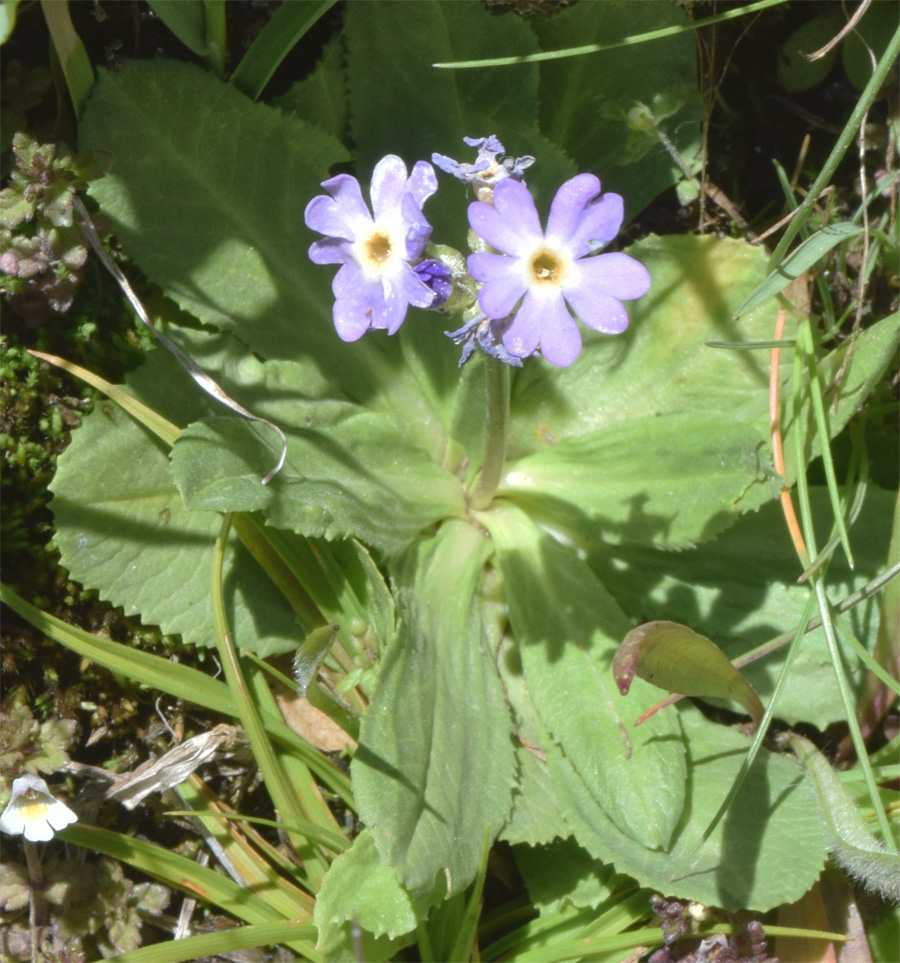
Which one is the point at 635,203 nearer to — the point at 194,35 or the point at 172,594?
the point at 194,35

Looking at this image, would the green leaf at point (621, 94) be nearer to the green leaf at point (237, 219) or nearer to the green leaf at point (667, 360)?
the green leaf at point (667, 360)

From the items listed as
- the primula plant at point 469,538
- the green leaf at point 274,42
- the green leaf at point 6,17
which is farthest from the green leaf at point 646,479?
the green leaf at point 6,17

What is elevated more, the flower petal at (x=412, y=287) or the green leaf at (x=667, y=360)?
the flower petal at (x=412, y=287)

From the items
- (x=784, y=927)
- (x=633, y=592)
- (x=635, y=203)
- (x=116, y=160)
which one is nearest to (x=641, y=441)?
(x=633, y=592)

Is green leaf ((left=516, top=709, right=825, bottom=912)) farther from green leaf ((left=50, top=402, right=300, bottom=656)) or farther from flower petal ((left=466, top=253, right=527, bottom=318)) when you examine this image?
flower petal ((left=466, top=253, right=527, bottom=318))

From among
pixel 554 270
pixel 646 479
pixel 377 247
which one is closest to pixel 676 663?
pixel 646 479

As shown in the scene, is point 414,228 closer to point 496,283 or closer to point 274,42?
point 496,283
